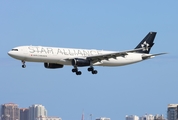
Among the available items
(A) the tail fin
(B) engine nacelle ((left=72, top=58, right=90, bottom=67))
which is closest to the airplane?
(B) engine nacelle ((left=72, top=58, right=90, bottom=67))

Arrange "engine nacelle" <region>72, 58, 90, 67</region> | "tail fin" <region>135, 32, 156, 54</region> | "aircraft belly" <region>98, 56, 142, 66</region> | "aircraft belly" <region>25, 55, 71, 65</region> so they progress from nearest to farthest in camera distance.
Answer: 1. "aircraft belly" <region>25, 55, 71, 65</region>
2. "engine nacelle" <region>72, 58, 90, 67</region>
3. "aircraft belly" <region>98, 56, 142, 66</region>
4. "tail fin" <region>135, 32, 156, 54</region>

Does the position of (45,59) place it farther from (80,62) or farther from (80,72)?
(80,72)

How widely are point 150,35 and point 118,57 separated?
12.3 meters

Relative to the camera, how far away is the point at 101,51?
122 m

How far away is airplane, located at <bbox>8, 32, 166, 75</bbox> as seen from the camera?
11156 centimetres

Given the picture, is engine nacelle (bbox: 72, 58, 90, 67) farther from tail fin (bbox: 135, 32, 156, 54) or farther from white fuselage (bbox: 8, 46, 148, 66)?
tail fin (bbox: 135, 32, 156, 54)

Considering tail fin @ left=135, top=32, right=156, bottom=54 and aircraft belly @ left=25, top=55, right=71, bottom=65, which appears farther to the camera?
tail fin @ left=135, top=32, right=156, bottom=54

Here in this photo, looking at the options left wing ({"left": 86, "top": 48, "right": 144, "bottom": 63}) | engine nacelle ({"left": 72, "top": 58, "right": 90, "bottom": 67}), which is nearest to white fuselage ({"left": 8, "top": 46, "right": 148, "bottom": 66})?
engine nacelle ({"left": 72, "top": 58, "right": 90, "bottom": 67})

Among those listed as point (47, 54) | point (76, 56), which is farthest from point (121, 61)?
point (47, 54)

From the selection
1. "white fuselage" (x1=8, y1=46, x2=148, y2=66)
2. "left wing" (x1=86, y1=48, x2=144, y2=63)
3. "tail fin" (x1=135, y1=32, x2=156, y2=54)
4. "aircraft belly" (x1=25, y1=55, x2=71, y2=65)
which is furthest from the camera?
"tail fin" (x1=135, y1=32, x2=156, y2=54)

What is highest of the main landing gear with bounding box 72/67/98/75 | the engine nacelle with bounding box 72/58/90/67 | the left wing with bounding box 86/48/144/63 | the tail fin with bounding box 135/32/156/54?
the tail fin with bounding box 135/32/156/54

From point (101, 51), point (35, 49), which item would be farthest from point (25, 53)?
point (101, 51)

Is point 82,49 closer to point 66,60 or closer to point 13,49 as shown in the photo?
point 66,60

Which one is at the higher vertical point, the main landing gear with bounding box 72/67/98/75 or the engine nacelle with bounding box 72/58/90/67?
Result: the engine nacelle with bounding box 72/58/90/67
